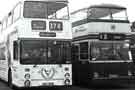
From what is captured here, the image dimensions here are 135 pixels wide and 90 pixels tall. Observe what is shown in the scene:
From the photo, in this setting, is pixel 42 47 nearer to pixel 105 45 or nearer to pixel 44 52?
pixel 44 52

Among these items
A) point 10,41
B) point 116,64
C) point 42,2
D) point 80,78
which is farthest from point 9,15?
point 116,64

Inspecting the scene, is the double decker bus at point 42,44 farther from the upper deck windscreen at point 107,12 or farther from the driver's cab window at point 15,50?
the upper deck windscreen at point 107,12

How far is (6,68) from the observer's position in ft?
58.0

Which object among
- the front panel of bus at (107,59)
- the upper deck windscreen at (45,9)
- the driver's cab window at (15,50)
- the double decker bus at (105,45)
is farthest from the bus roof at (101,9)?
the driver's cab window at (15,50)

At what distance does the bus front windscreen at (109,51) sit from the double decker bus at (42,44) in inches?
93.6

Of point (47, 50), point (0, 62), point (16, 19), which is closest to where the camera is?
point (47, 50)

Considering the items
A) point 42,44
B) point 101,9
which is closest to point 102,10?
point 101,9

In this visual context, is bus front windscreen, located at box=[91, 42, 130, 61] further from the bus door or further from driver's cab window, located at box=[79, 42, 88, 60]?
driver's cab window, located at box=[79, 42, 88, 60]

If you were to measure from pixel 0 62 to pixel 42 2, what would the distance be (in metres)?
7.14

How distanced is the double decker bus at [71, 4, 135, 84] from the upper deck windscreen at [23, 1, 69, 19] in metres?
2.35

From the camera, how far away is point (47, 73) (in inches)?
557

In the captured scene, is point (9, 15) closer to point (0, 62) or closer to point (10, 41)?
point (10, 41)

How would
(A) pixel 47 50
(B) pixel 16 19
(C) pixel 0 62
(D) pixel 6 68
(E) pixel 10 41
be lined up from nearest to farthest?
1. (A) pixel 47 50
2. (B) pixel 16 19
3. (E) pixel 10 41
4. (D) pixel 6 68
5. (C) pixel 0 62

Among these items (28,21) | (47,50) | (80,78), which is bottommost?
(80,78)
